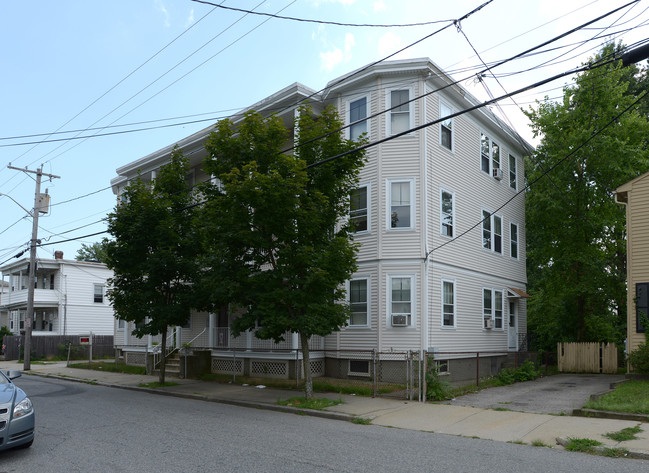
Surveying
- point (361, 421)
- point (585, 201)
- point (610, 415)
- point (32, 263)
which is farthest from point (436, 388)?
point (32, 263)

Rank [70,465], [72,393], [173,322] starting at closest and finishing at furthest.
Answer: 1. [70,465]
2. [72,393]
3. [173,322]

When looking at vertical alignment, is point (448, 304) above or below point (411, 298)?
below

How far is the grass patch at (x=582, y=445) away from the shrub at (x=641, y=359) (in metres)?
8.59

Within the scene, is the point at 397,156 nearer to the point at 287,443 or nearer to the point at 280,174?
the point at 280,174

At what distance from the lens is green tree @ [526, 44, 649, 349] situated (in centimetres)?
2270

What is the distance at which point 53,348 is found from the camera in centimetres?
3550

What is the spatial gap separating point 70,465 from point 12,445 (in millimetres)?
1038

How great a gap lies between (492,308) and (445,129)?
24.7ft

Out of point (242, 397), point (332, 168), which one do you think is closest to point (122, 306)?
point (242, 397)

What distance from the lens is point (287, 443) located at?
9047 millimetres

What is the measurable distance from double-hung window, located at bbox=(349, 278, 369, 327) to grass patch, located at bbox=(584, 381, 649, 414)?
7445 mm

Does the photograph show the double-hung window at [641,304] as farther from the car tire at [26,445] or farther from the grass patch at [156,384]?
the car tire at [26,445]

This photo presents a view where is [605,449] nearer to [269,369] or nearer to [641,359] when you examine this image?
[641,359]

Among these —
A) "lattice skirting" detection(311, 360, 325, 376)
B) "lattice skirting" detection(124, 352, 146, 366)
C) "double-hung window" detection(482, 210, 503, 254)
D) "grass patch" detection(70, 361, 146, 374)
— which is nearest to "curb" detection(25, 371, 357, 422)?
"grass patch" detection(70, 361, 146, 374)
